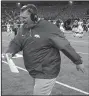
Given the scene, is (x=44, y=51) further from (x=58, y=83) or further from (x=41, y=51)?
(x=58, y=83)

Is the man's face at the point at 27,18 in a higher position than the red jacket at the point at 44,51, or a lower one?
higher

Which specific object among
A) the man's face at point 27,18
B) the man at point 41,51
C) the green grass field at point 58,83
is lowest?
the green grass field at point 58,83

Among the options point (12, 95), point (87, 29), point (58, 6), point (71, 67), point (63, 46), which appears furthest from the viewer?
point (58, 6)

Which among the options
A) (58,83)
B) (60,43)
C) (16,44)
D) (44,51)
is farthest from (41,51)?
(58,83)

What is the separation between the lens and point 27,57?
3916 mm

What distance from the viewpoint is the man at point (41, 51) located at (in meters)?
3.79

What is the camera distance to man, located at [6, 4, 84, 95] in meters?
3.79

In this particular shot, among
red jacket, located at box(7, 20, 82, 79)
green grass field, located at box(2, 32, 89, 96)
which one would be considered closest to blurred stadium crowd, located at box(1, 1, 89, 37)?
green grass field, located at box(2, 32, 89, 96)

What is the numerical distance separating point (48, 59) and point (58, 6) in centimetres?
5095

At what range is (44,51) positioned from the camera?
385cm

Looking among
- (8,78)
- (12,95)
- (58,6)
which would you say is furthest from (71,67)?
(58,6)

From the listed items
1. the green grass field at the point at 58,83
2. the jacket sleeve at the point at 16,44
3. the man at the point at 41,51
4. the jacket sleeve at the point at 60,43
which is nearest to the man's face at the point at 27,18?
the man at the point at 41,51

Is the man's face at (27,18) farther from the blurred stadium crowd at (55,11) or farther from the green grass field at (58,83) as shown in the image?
the blurred stadium crowd at (55,11)

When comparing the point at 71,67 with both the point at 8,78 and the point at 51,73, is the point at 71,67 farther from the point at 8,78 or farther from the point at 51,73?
the point at 51,73
